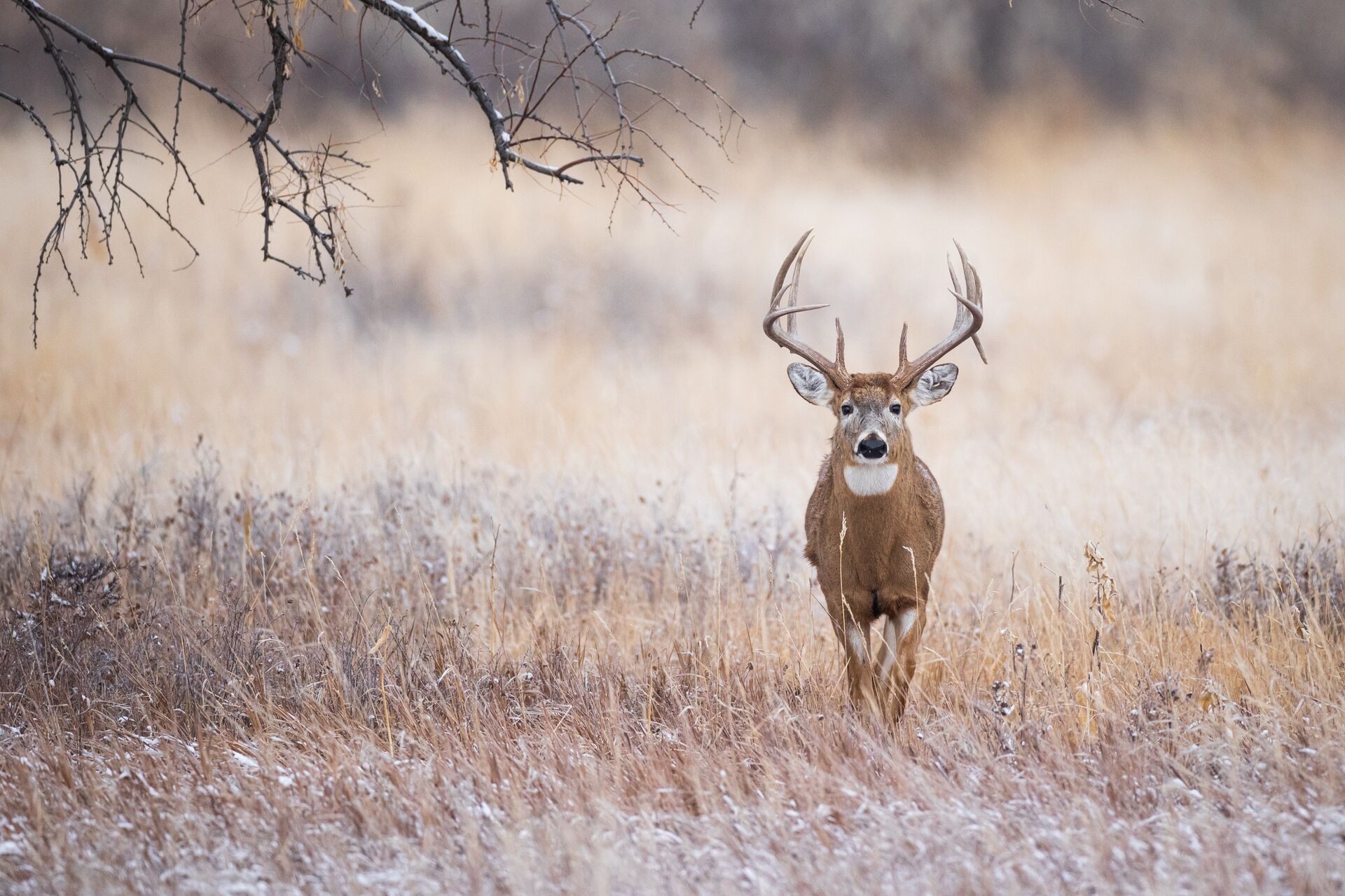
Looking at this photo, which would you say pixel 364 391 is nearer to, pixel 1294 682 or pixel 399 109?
pixel 399 109

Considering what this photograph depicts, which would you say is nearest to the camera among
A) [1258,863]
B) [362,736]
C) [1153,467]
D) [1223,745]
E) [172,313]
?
[1258,863]

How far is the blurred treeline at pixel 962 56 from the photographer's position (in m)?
16.9

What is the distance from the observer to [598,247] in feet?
50.5

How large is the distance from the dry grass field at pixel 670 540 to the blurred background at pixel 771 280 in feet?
0.28

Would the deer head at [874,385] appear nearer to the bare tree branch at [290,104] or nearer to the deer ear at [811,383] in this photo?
the deer ear at [811,383]

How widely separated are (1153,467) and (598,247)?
8795 mm

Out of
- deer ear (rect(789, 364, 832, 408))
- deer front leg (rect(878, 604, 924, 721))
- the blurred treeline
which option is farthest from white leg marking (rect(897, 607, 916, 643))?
the blurred treeline

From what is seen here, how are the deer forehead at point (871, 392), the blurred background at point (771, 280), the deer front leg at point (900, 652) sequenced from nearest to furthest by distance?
the deer front leg at point (900, 652), the deer forehead at point (871, 392), the blurred background at point (771, 280)

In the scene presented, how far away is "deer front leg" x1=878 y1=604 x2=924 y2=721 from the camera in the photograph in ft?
15.6

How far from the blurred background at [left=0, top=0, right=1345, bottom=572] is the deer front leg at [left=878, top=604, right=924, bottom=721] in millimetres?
2528

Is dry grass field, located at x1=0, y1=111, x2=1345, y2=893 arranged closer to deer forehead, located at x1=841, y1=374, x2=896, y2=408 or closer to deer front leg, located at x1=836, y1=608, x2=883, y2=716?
deer front leg, located at x1=836, y1=608, x2=883, y2=716

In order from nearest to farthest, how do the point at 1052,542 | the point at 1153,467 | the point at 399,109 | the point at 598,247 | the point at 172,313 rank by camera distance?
the point at 1052,542 < the point at 1153,467 < the point at 172,313 < the point at 598,247 < the point at 399,109

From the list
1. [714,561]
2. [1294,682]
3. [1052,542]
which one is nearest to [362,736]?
[714,561]

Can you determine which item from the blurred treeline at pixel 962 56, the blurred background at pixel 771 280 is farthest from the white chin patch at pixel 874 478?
the blurred treeline at pixel 962 56
